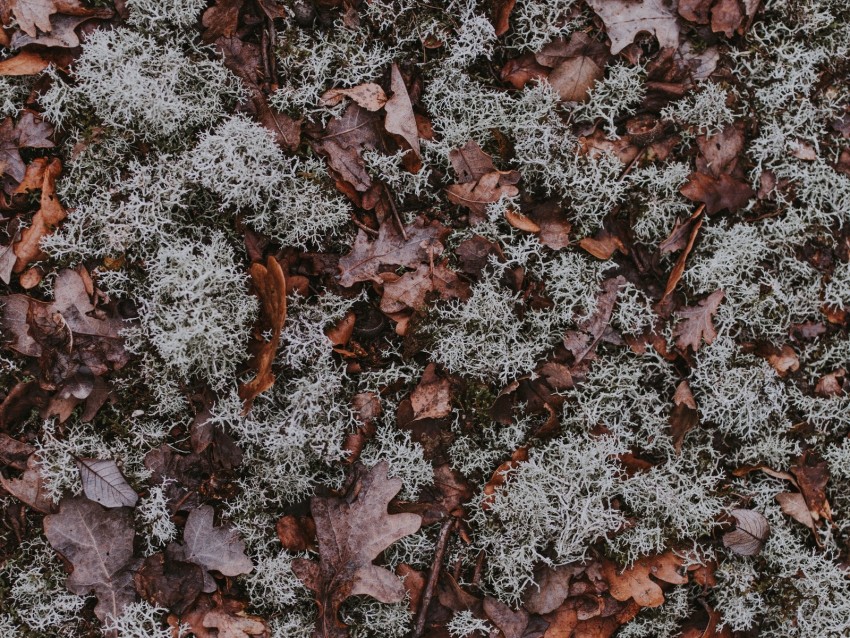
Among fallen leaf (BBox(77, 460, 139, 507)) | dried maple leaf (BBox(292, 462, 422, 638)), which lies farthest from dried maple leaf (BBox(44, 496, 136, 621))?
dried maple leaf (BBox(292, 462, 422, 638))

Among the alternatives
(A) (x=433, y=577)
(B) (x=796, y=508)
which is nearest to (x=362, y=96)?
(A) (x=433, y=577)

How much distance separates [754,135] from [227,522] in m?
3.15

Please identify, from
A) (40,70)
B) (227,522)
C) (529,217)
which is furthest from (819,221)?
(40,70)

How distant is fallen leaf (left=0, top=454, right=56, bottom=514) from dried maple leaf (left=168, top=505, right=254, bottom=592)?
58 cm

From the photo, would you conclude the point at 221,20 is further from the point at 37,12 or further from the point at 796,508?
the point at 796,508

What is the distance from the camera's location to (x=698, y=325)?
3.09 metres

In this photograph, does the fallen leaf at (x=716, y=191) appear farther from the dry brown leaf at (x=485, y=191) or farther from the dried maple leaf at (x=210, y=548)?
the dried maple leaf at (x=210, y=548)

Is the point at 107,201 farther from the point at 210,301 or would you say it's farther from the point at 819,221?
the point at 819,221

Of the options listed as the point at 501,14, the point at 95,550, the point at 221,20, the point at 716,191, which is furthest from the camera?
the point at 716,191

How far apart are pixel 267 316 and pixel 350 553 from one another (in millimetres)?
1108

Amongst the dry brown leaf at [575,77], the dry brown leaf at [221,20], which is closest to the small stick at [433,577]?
the dry brown leaf at [575,77]

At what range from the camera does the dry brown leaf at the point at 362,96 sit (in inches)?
115

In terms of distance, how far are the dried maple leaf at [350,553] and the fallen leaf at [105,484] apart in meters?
0.79

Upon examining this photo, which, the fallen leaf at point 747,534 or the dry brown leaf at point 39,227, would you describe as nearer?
the dry brown leaf at point 39,227
